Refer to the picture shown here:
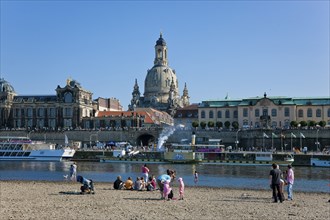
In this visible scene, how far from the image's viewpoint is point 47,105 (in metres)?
111

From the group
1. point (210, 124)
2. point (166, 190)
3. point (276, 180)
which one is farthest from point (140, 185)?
point (210, 124)

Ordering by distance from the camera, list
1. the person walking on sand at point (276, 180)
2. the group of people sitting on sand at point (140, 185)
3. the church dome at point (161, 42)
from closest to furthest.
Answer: the person walking on sand at point (276, 180), the group of people sitting on sand at point (140, 185), the church dome at point (161, 42)

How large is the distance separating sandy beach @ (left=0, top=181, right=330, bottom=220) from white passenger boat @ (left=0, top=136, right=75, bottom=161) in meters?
51.3

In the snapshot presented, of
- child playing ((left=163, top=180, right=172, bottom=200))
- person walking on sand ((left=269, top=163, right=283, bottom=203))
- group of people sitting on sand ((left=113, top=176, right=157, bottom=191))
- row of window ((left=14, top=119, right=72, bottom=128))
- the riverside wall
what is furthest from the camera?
row of window ((left=14, top=119, right=72, bottom=128))

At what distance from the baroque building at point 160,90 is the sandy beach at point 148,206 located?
112m

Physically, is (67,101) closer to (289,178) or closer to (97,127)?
(97,127)

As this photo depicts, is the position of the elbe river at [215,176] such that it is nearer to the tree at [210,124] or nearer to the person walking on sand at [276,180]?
the person walking on sand at [276,180]

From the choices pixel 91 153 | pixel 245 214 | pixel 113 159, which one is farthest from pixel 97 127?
pixel 245 214

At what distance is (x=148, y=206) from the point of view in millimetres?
22094

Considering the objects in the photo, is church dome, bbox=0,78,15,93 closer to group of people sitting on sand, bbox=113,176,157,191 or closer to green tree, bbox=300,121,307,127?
green tree, bbox=300,121,307,127

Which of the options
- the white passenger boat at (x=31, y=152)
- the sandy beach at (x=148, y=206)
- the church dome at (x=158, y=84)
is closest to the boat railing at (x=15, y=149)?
the white passenger boat at (x=31, y=152)

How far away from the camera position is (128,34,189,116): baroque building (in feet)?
466

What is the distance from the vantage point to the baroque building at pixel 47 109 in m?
110

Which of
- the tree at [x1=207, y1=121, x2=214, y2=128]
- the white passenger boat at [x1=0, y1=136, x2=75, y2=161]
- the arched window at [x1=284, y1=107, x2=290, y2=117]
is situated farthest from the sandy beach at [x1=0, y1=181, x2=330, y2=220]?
the tree at [x1=207, y1=121, x2=214, y2=128]
